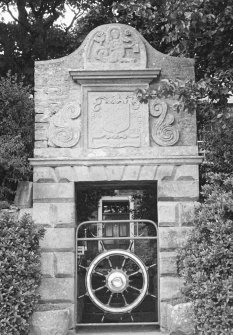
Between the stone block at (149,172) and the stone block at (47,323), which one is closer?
the stone block at (47,323)

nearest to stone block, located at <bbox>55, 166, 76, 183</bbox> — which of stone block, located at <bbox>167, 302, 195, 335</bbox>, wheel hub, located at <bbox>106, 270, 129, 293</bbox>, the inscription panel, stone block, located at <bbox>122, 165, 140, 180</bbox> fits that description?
the inscription panel

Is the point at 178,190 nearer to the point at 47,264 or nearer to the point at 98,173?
the point at 98,173

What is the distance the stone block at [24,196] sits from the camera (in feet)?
22.7

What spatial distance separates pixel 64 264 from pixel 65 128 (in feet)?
5.62

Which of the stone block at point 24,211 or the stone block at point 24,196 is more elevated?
the stone block at point 24,196

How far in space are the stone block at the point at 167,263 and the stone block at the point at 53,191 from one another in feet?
4.40

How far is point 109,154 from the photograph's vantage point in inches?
265

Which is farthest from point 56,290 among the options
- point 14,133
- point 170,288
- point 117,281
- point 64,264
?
point 14,133

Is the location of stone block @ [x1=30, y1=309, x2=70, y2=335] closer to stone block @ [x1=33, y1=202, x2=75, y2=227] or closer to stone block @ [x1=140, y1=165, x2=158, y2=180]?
stone block @ [x1=33, y1=202, x2=75, y2=227]

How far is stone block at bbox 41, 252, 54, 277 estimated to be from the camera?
21.3 ft

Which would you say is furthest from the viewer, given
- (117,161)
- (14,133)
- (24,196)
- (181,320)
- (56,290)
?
(14,133)

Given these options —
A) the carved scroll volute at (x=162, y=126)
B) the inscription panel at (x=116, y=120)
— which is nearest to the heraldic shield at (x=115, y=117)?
the inscription panel at (x=116, y=120)

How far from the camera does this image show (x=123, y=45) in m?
6.96

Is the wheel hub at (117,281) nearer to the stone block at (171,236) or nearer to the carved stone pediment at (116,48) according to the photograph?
the stone block at (171,236)
